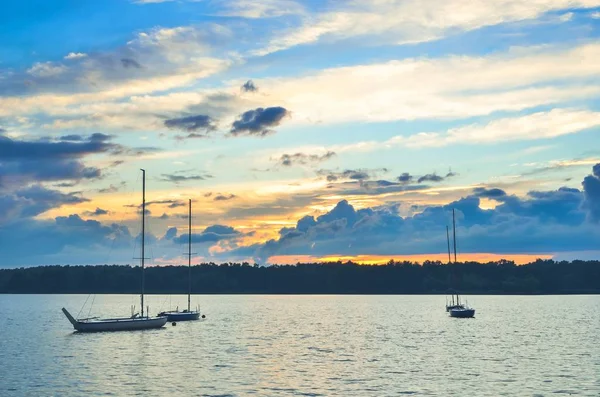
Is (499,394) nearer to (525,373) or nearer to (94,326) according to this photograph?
(525,373)

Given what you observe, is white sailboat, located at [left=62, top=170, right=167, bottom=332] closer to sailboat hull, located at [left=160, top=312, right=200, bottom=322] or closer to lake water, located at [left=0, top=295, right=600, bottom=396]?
lake water, located at [left=0, top=295, right=600, bottom=396]

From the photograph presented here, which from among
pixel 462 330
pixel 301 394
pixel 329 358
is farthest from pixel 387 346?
pixel 301 394

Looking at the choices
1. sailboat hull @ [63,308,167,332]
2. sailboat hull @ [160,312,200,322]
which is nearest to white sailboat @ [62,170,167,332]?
sailboat hull @ [63,308,167,332]

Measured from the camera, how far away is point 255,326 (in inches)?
5733

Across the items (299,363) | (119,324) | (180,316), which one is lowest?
(299,363)

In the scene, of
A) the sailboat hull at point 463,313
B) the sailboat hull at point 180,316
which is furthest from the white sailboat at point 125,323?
the sailboat hull at point 463,313

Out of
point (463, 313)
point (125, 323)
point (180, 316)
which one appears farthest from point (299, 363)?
point (463, 313)

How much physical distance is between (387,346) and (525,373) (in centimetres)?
3111

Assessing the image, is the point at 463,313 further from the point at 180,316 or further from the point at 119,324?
the point at 119,324

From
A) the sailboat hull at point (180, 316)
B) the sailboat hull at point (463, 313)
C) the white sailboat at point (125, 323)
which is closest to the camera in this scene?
the white sailboat at point (125, 323)

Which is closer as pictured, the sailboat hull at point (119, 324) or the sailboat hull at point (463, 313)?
the sailboat hull at point (119, 324)

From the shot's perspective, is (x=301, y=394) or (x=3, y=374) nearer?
(x=301, y=394)

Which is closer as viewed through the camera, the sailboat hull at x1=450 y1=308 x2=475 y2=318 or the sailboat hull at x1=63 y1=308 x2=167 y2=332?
the sailboat hull at x1=63 y1=308 x2=167 y2=332

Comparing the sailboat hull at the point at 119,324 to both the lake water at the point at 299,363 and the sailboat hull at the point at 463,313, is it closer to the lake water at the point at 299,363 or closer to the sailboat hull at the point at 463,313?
the lake water at the point at 299,363
